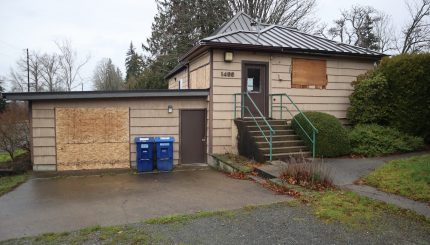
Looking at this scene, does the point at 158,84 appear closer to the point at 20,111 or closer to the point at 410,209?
the point at 20,111

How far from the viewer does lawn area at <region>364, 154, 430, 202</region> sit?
6070mm

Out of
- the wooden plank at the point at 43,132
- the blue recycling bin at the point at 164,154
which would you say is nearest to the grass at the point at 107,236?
the blue recycling bin at the point at 164,154

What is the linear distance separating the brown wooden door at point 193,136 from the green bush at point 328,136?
349cm

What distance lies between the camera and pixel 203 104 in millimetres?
A: 11203

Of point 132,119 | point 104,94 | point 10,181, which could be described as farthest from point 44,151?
point 132,119

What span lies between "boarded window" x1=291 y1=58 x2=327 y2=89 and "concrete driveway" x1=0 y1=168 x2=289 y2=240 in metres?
5.05

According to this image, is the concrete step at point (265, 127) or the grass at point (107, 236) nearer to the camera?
the grass at point (107, 236)

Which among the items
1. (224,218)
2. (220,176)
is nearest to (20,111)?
(220,176)

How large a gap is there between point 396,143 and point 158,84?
21393mm

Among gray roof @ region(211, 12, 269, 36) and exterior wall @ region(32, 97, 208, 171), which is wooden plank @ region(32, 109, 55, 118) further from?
gray roof @ region(211, 12, 269, 36)

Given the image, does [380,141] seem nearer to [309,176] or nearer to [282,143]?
[282,143]

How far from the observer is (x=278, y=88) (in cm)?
1150

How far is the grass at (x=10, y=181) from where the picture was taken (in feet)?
26.3

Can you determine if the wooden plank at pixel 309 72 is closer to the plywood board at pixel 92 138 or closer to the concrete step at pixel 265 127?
the concrete step at pixel 265 127
